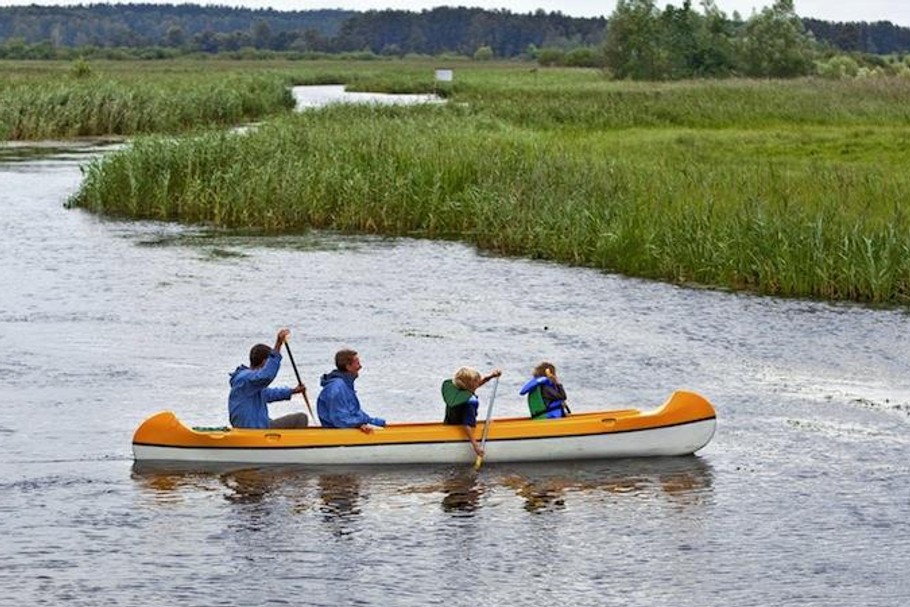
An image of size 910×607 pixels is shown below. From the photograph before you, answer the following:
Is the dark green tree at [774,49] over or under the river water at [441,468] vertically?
over

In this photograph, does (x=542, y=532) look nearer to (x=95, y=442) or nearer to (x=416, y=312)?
(x=95, y=442)

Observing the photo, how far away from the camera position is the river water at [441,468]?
1180 cm

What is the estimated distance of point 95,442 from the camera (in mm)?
15508

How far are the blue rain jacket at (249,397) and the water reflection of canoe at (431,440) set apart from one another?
0.23 m

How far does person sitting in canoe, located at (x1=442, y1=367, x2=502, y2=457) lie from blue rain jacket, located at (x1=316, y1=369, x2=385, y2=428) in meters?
0.67

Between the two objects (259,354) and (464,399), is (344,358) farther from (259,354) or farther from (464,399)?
(464,399)

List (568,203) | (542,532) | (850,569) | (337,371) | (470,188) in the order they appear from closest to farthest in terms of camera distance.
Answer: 1. (850,569)
2. (542,532)
3. (337,371)
4. (568,203)
5. (470,188)

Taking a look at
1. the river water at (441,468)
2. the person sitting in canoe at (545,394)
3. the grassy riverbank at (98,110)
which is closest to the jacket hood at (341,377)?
the river water at (441,468)

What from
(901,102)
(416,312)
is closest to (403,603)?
(416,312)

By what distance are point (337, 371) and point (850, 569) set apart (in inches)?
201

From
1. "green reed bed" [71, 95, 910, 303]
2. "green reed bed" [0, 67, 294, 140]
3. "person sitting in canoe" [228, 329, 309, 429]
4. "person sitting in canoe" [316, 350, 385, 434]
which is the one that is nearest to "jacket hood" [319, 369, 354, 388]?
"person sitting in canoe" [316, 350, 385, 434]

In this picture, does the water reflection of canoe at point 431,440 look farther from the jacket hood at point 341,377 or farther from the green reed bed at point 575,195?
the green reed bed at point 575,195

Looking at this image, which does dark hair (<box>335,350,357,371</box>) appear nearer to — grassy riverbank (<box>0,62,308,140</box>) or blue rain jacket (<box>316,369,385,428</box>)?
blue rain jacket (<box>316,369,385,428</box>)

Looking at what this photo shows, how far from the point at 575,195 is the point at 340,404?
14094 millimetres
